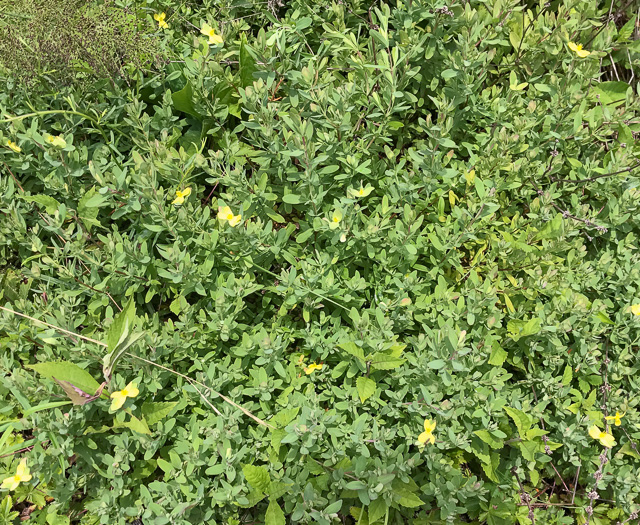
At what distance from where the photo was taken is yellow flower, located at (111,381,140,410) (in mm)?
2094

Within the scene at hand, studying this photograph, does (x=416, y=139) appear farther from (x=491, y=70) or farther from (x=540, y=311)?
(x=540, y=311)

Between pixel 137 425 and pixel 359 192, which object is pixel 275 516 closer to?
pixel 137 425

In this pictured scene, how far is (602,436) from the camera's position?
2.35 meters

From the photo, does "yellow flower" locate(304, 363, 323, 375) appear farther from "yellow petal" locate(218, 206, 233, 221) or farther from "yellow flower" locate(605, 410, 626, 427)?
"yellow flower" locate(605, 410, 626, 427)

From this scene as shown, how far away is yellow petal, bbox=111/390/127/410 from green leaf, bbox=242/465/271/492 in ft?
2.29

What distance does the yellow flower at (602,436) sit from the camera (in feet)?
7.62

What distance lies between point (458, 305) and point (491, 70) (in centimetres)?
171

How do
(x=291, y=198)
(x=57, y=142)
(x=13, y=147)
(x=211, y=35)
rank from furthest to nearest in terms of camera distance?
(x=211, y=35) → (x=291, y=198) → (x=13, y=147) → (x=57, y=142)

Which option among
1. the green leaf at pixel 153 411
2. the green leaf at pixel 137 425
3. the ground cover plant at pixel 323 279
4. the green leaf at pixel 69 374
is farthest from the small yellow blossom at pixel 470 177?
the green leaf at pixel 69 374

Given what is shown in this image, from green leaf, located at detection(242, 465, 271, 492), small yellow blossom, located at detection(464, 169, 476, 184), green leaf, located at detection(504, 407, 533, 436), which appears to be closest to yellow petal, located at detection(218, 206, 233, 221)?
green leaf, located at detection(242, 465, 271, 492)

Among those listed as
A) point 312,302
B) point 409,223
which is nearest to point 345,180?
point 409,223

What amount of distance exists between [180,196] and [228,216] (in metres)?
0.31

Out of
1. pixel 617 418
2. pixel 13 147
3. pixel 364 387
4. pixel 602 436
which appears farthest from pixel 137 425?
pixel 617 418

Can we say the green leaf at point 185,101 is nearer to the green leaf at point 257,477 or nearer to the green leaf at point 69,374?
the green leaf at point 69,374
